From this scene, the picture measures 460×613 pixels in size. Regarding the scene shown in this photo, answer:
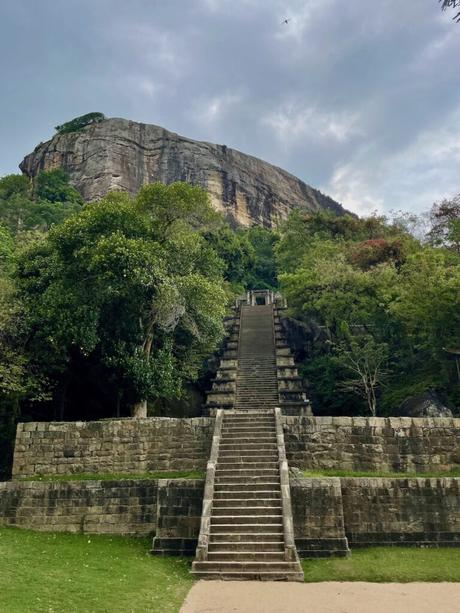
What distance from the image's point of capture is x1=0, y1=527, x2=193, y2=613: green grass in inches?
287

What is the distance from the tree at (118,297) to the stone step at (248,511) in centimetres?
653

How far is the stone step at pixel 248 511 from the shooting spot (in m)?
11.1

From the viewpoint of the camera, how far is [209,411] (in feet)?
71.1

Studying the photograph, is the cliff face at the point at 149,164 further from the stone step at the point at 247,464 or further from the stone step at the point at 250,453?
the stone step at the point at 247,464

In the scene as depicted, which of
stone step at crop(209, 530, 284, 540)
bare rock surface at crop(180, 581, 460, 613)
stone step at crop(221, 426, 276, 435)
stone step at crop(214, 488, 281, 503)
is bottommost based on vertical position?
bare rock surface at crop(180, 581, 460, 613)

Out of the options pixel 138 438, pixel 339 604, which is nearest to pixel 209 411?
pixel 138 438

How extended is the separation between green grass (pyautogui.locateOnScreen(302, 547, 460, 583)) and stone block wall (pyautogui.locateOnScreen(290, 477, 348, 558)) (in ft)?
1.17

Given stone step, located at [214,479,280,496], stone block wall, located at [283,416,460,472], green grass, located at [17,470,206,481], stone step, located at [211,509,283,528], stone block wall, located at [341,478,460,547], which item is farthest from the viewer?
stone block wall, located at [283,416,460,472]

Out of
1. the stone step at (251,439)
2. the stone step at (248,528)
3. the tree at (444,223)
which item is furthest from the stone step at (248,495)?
the tree at (444,223)

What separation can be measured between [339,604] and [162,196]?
1654cm

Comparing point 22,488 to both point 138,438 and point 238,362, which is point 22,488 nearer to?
point 138,438

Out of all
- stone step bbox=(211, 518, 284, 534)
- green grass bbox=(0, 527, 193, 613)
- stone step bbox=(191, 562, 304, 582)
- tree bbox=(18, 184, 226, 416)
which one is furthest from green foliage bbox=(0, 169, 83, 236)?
stone step bbox=(191, 562, 304, 582)

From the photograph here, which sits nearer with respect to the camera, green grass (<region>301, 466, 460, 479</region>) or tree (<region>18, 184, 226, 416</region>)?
green grass (<region>301, 466, 460, 479</region>)

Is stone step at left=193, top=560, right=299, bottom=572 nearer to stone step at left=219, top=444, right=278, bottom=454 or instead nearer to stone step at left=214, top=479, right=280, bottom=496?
stone step at left=214, top=479, right=280, bottom=496
